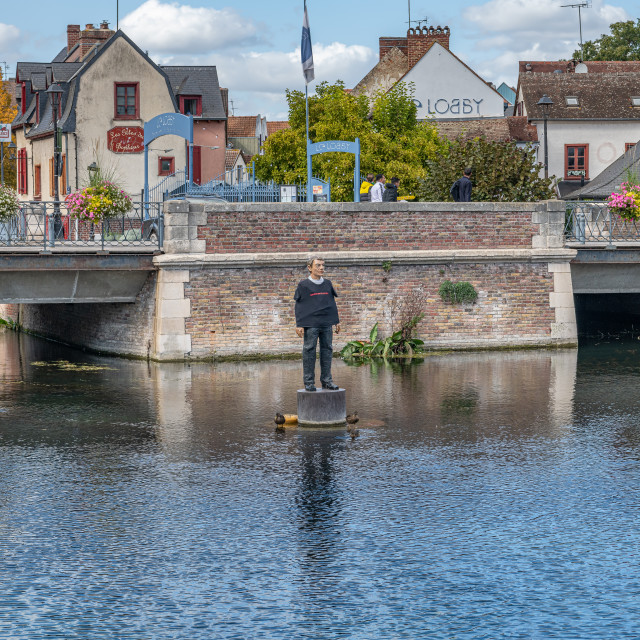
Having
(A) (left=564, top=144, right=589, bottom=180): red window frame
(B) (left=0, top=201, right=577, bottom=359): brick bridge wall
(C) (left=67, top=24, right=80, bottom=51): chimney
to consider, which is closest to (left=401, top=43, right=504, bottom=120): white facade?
(A) (left=564, top=144, right=589, bottom=180): red window frame

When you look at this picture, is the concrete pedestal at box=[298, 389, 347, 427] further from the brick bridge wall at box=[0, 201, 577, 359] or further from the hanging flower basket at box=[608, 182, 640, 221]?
the hanging flower basket at box=[608, 182, 640, 221]

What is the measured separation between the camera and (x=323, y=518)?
899 cm

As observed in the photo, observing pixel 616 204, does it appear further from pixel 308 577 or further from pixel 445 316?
pixel 308 577

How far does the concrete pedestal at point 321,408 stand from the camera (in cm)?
1323

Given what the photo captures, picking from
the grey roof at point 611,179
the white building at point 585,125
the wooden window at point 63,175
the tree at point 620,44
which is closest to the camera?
the grey roof at point 611,179

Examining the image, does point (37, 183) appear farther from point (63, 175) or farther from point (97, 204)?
point (97, 204)

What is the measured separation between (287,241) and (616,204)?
7690mm

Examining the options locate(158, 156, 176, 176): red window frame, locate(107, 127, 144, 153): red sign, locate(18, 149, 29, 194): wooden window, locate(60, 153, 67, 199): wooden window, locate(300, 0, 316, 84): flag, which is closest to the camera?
locate(300, 0, 316, 84): flag

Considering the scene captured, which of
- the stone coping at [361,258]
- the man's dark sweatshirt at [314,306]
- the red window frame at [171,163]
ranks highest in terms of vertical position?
the red window frame at [171,163]

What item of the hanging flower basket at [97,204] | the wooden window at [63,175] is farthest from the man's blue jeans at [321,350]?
the wooden window at [63,175]

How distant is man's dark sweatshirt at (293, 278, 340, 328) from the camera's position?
13547mm

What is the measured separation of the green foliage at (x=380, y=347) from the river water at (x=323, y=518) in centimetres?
521

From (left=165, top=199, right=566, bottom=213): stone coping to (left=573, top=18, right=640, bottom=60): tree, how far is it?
185 feet

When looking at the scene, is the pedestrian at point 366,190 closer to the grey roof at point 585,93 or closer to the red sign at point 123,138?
the red sign at point 123,138
